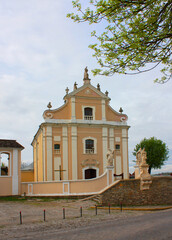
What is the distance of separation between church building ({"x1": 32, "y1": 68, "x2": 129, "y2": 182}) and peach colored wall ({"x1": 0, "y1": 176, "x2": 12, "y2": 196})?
5.01 m

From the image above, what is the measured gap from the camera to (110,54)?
9578 mm

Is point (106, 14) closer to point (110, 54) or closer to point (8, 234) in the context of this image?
point (110, 54)

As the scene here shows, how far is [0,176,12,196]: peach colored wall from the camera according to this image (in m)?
24.8

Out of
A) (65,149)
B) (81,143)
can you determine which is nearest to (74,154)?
(65,149)

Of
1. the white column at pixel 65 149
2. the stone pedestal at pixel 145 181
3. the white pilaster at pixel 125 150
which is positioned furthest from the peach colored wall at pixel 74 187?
the white pilaster at pixel 125 150

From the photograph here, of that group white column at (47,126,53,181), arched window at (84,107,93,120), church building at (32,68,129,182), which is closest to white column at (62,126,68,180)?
church building at (32,68,129,182)

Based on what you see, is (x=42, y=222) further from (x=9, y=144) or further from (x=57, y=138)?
(x=57, y=138)

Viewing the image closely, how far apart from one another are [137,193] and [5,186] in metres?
11.3

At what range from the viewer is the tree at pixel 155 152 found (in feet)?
170

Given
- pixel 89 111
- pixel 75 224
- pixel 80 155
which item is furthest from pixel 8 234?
pixel 89 111

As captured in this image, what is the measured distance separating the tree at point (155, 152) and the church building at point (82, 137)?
20009 mm

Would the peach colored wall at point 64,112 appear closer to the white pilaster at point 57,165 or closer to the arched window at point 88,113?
the arched window at point 88,113

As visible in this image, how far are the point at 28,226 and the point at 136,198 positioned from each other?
10055 mm

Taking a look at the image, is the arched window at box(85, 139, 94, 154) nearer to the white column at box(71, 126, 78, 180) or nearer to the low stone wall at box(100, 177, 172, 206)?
the white column at box(71, 126, 78, 180)
